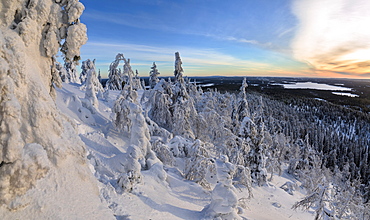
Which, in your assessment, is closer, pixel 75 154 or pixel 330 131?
pixel 75 154

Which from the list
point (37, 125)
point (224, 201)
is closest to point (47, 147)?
point (37, 125)

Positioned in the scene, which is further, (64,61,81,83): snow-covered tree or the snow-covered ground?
(64,61,81,83): snow-covered tree

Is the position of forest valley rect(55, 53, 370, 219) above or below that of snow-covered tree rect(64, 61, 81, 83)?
below

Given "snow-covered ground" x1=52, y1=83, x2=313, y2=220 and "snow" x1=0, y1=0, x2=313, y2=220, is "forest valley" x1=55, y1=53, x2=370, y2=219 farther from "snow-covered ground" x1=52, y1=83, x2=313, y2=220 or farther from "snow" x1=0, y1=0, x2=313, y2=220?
"snow" x1=0, y1=0, x2=313, y2=220

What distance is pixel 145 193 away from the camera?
7.99 meters

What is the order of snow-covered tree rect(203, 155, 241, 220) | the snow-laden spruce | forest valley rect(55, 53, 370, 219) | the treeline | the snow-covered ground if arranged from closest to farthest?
1. the snow-laden spruce
2. the snow-covered ground
3. snow-covered tree rect(203, 155, 241, 220)
4. forest valley rect(55, 53, 370, 219)
5. the treeline

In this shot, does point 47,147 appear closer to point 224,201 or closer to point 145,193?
point 145,193

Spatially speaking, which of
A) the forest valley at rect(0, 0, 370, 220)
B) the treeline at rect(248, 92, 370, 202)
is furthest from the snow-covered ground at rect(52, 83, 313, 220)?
the treeline at rect(248, 92, 370, 202)

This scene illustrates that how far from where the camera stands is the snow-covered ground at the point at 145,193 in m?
6.93

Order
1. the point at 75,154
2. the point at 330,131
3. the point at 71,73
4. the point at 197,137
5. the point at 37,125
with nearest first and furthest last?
the point at 37,125 < the point at 75,154 < the point at 197,137 < the point at 71,73 < the point at 330,131

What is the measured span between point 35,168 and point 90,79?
1491 centimetres

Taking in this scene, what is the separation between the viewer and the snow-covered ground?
6.93 m

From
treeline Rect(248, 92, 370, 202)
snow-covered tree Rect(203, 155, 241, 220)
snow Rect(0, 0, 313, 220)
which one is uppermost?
snow Rect(0, 0, 313, 220)

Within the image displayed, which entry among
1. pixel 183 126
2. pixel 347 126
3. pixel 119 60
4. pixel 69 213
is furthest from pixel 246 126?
pixel 347 126
